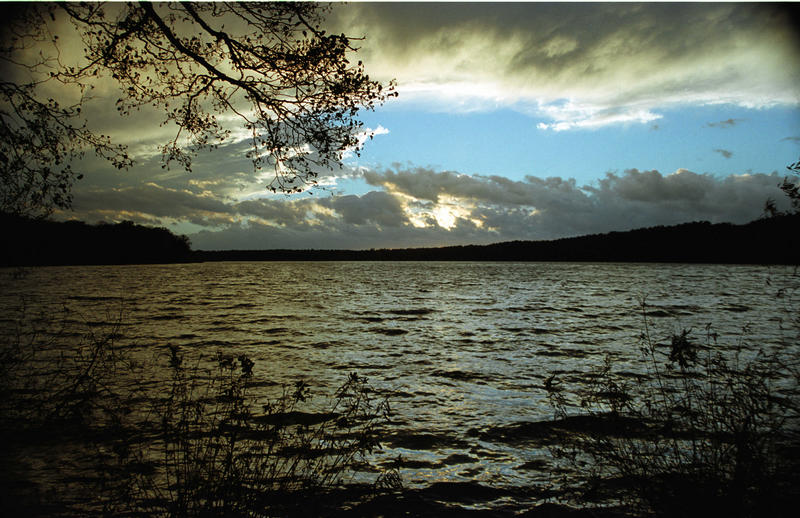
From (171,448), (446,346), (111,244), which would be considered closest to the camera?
(171,448)

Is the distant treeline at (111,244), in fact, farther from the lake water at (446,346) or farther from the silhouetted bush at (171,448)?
the silhouetted bush at (171,448)

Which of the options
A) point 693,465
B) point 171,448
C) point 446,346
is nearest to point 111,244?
point 446,346

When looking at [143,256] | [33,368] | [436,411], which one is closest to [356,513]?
[436,411]

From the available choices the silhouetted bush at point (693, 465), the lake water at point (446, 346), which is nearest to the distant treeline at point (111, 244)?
A: the lake water at point (446, 346)

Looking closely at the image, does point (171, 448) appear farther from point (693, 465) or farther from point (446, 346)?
point (446, 346)

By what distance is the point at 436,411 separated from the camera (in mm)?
9656

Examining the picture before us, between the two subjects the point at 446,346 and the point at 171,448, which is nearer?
the point at 171,448

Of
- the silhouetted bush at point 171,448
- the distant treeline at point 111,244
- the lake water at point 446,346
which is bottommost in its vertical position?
the lake water at point 446,346

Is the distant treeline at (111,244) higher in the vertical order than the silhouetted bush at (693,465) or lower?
higher

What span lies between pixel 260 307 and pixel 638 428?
30.4 m

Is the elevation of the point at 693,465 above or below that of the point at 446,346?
above

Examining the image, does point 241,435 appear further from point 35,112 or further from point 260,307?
point 260,307

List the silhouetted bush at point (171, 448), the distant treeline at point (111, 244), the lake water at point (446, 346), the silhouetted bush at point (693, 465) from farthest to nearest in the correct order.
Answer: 1. the distant treeline at point (111, 244)
2. the lake water at point (446, 346)
3. the silhouetted bush at point (171, 448)
4. the silhouetted bush at point (693, 465)

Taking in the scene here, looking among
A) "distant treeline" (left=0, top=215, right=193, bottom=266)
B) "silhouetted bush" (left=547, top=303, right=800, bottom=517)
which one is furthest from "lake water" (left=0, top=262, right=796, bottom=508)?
"distant treeline" (left=0, top=215, right=193, bottom=266)
